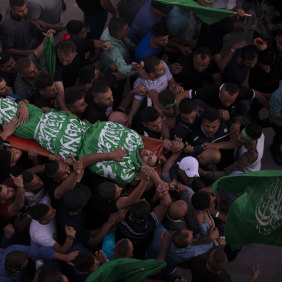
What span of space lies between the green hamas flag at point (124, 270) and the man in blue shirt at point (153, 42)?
2.66 m

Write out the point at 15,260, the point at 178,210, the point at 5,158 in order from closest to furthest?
1. the point at 15,260
2. the point at 178,210
3. the point at 5,158

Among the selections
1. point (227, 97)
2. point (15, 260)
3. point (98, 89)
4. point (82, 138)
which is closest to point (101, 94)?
point (98, 89)

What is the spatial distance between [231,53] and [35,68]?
2.36 metres

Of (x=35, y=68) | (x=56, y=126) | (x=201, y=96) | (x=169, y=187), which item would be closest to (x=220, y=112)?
(x=201, y=96)

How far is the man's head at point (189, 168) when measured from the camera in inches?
139

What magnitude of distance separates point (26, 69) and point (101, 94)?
0.90m

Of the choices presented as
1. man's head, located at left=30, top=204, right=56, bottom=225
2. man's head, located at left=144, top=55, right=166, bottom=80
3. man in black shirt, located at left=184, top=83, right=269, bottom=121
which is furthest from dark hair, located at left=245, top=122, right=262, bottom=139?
man's head, located at left=30, top=204, right=56, bottom=225

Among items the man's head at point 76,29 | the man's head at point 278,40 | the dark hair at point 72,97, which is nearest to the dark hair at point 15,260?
the dark hair at point 72,97

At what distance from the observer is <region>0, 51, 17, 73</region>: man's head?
14.0 feet

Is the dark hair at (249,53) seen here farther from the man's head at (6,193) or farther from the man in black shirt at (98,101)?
the man's head at (6,193)

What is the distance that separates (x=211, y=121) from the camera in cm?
376

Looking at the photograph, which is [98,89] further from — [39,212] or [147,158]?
[39,212]

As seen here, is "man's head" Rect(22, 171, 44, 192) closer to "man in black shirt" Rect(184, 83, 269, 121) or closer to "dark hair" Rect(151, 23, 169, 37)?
"man in black shirt" Rect(184, 83, 269, 121)

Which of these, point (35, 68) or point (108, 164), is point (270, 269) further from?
point (35, 68)
